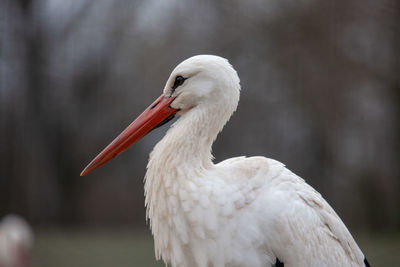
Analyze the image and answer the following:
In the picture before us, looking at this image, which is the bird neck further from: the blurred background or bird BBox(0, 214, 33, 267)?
the blurred background

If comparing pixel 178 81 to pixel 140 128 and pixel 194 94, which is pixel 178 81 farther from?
pixel 140 128

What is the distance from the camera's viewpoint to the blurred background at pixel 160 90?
643 cm

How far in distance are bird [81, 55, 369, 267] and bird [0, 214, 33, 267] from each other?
3.19 meters

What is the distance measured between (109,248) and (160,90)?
193 centimetres

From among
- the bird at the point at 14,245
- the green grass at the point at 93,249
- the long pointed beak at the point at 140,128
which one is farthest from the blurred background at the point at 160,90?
the long pointed beak at the point at 140,128

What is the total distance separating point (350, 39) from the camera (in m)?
6.84

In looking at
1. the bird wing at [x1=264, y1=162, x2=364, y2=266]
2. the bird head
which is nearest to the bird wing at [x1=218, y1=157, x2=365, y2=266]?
the bird wing at [x1=264, y1=162, x2=364, y2=266]

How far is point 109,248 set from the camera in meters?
5.92

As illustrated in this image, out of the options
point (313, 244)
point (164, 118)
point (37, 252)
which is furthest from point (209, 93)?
point (37, 252)

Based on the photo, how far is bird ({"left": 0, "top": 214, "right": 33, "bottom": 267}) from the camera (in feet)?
15.4

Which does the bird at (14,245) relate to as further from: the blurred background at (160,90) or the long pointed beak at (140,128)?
the long pointed beak at (140,128)

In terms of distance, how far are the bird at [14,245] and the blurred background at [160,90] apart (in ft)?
3.33

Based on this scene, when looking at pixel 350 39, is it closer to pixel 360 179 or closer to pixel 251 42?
pixel 251 42

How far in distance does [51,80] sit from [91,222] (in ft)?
6.33
